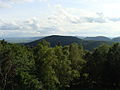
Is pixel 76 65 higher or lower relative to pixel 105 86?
higher

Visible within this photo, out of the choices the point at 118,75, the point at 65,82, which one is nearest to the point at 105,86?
the point at 118,75

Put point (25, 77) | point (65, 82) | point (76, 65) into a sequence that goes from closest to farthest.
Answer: point (25, 77), point (65, 82), point (76, 65)

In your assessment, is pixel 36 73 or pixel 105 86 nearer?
pixel 36 73

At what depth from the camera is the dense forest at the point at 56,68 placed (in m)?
48.5

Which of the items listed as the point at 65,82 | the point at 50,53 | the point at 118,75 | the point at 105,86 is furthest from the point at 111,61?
the point at 50,53

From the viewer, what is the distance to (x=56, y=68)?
172ft

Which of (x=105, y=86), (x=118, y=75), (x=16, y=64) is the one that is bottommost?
(x=105, y=86)

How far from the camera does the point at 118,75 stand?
57.7 m

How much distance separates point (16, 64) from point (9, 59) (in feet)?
7.73

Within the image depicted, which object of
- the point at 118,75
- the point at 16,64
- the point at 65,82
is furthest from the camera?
the point at 118,75

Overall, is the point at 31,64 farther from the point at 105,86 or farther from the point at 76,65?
the point at 105,86

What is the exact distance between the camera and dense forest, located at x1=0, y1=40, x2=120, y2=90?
4853cm

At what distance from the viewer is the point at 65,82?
176ft

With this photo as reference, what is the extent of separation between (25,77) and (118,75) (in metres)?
24.1
